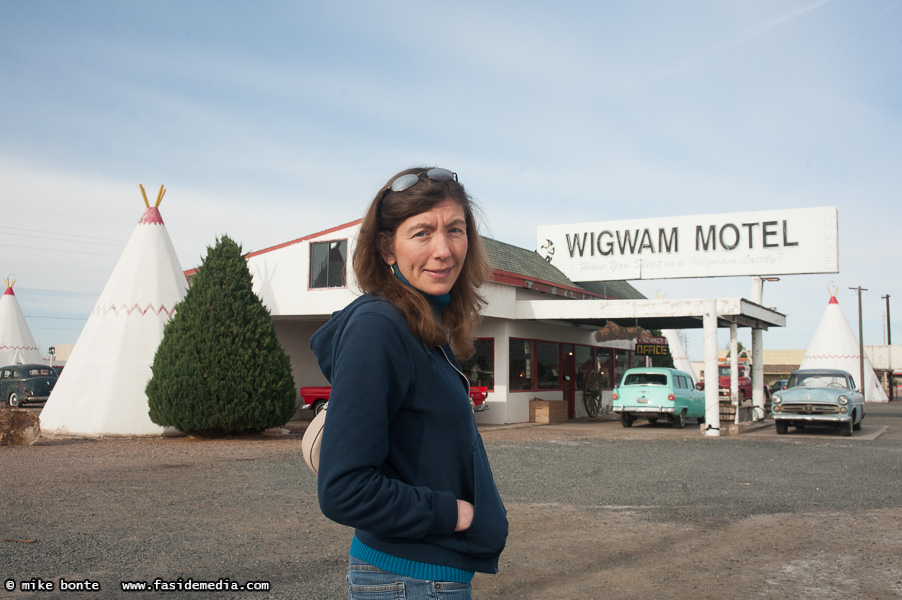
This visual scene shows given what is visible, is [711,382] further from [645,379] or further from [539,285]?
[539,285]

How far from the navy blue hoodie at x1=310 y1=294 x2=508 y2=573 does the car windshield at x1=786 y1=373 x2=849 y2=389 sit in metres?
18.5

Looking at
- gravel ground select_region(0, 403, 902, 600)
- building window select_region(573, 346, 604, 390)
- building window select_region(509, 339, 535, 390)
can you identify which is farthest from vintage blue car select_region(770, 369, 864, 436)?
building window select_region(573, 346, 604, 390)

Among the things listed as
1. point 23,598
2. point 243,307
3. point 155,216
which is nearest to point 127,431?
point 243,307

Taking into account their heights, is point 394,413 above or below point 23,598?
above

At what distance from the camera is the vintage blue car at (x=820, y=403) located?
1719 centimetres

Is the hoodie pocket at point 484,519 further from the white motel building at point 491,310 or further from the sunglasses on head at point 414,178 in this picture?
the white motel building at point 491,310

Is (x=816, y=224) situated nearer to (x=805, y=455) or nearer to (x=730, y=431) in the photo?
(x=730, y=431)

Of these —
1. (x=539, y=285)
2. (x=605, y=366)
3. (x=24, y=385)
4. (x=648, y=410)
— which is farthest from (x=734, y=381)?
(x=24, y=385)

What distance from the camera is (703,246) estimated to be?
2277 cm

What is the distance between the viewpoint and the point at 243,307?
50.6ft

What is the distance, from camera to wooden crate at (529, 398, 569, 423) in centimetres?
2123

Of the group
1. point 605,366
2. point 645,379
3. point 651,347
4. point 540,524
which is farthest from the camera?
point 605,366

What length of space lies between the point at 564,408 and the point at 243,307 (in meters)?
10.8

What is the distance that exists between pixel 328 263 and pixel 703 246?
37.1ft
